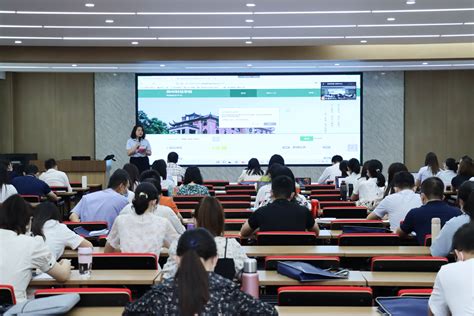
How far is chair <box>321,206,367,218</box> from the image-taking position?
26.4ft

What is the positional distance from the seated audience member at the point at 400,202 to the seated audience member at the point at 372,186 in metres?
1.73

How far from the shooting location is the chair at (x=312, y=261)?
460 centimetres

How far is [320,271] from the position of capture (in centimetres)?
423

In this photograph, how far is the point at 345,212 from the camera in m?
8.09

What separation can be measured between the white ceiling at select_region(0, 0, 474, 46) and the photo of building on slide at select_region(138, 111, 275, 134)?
3.58m

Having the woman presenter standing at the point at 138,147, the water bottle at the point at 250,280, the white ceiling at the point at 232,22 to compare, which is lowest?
the water bottle at the point at 250,280

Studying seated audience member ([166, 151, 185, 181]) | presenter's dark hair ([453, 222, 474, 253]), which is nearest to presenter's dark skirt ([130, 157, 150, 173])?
seated audience member ([166, 151, 185, 181])

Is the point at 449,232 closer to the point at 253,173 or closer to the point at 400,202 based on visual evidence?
the point at 400,202

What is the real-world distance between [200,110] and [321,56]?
389 centimetres

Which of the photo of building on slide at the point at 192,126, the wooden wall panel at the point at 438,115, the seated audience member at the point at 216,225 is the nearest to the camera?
the seated audience member at the point at 216,225

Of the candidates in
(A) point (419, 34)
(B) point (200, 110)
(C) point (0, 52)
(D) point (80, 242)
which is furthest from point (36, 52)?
(D) point (80, 242)

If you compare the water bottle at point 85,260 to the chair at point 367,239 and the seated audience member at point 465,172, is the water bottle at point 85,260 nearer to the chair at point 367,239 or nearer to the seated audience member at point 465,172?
the chair at point 367,239

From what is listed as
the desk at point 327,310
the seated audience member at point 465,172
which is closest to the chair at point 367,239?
the desk at point 327,310

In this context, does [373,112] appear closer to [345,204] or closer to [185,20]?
[185,20]
